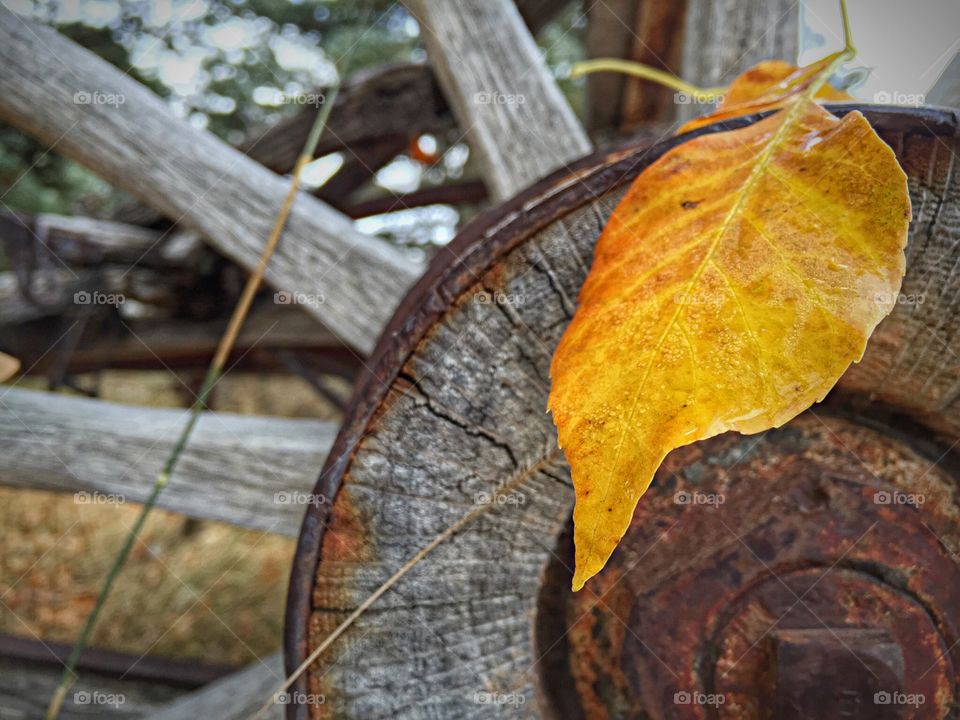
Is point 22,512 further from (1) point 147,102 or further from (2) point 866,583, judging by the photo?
(2) point 866,583

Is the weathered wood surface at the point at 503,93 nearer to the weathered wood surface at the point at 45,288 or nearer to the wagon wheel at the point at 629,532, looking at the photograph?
the wagon wheel at the point at 629,532

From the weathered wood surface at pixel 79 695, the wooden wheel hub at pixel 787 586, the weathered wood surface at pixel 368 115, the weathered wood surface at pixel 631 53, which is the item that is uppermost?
the weathered wood surface at pixel 631 53

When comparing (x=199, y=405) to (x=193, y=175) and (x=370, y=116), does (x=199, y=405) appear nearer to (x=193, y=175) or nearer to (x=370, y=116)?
(x=193, y=175)

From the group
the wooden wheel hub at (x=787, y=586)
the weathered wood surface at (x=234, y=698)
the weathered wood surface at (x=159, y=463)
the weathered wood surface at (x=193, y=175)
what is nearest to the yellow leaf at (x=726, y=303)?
the wooden wheel hub at (x=787, y=586)

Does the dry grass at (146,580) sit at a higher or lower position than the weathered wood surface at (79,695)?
higher

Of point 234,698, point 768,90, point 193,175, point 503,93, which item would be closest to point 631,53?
point 503,93
